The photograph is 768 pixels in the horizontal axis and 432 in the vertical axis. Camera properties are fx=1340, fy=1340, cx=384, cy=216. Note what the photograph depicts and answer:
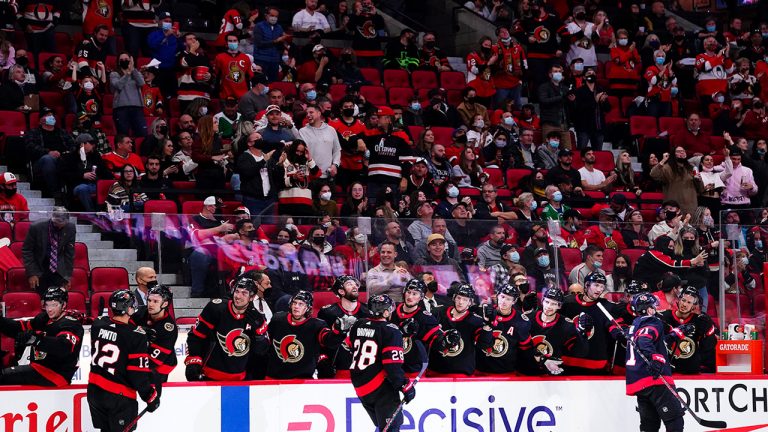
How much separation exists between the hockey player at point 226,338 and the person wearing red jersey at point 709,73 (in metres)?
11.1

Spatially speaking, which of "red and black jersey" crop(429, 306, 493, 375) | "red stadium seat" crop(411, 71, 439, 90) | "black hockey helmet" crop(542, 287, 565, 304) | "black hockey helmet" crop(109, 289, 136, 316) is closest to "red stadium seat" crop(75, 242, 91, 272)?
"black hockey helmet" crop(109, 289, 136, 316)

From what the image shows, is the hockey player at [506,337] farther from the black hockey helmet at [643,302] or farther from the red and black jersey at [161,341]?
the red and black jersey at [161,341]

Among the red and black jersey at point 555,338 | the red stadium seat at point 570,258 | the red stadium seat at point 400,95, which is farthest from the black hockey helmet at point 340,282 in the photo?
the red stadium seat at point 400,95

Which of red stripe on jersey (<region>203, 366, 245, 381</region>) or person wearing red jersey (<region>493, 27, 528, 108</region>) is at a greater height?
person wearing red jersey (<region>493, 27, 528, 108</region>)

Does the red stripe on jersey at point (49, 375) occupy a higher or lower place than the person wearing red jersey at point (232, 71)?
lower

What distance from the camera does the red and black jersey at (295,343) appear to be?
10695 mm

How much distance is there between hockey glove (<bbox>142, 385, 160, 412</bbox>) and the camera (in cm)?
979

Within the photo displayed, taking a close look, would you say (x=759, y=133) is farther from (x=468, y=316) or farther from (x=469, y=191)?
(x=468, y=316)

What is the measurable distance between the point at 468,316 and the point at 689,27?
40.8 feet

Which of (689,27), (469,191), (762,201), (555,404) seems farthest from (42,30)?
(689,27)

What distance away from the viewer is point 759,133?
19.3m

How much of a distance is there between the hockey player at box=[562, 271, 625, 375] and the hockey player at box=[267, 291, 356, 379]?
2265 millimetres

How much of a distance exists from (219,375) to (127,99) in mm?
5324

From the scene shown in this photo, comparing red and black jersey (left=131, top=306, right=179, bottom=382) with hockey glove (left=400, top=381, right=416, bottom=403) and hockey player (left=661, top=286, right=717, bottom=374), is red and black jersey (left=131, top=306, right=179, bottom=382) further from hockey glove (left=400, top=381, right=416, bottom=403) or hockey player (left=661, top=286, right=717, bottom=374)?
hockey player (left=661, top=286, right=717, bottom=374)
